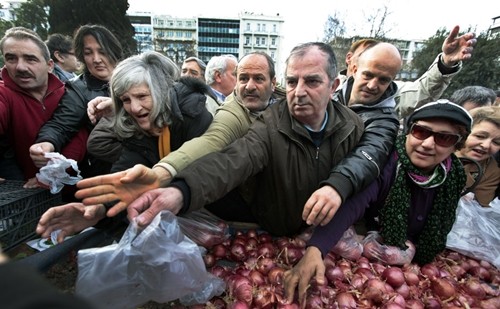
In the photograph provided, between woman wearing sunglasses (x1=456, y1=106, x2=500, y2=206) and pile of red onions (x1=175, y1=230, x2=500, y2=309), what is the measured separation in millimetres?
629

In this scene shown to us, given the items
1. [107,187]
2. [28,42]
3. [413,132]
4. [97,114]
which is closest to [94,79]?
[28,42]

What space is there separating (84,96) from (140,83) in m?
0.98

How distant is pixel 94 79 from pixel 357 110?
7.24ft

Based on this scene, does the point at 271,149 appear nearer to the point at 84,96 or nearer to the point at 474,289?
the point at 474,289

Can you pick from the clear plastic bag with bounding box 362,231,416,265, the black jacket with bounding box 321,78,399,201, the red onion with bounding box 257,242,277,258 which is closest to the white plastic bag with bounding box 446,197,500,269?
the clear plastic bag with bounding box 362,231,416,265

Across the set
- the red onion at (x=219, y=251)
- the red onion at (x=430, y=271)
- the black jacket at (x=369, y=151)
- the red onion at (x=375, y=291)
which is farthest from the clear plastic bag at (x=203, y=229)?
the red onion at (x=430, y=271)

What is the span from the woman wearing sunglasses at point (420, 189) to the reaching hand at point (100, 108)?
1553mm

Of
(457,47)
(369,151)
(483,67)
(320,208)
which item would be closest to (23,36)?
(320,208)

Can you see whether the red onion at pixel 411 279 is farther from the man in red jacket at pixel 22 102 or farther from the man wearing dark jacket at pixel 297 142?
the man in red jacket at pixel 22 102

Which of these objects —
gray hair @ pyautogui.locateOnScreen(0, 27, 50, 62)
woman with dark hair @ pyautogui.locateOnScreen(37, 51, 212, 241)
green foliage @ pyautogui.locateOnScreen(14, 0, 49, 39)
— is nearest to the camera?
woman with dark hair @ pyautogui.locateOnScreen(37, 51, 212, 241)

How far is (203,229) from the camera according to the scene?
5.49 feet

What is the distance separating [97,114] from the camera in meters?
2.03

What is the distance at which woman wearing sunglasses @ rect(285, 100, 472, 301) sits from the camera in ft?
5.00

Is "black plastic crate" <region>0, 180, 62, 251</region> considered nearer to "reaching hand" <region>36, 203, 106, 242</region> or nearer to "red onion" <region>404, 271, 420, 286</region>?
"reaching hand" <region>36, 203, 106, 242</region>
